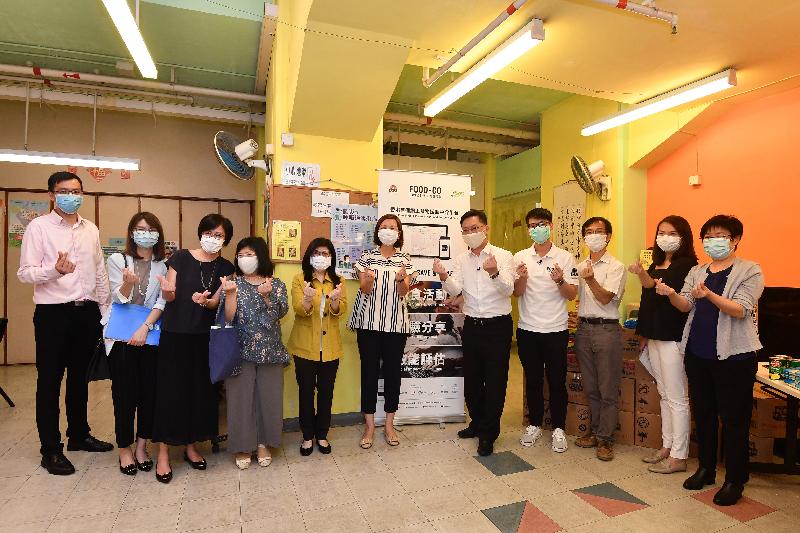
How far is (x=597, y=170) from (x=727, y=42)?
6.67 feet

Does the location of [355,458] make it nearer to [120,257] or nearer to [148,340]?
[148,340]

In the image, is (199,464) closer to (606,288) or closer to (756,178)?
(606,288)

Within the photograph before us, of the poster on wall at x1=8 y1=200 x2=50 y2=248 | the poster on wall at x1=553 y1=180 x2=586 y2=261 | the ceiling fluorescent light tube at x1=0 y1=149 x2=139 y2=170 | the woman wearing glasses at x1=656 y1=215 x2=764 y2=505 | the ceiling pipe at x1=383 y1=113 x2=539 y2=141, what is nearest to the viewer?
the woman wearing glasses at x1=656 y1=215 x2=764 y2=505

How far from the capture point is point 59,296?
2898 millimetres

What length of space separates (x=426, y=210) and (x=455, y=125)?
2.99 meters

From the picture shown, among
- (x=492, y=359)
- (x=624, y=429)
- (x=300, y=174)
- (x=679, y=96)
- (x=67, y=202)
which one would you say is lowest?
(x=624, y=429)

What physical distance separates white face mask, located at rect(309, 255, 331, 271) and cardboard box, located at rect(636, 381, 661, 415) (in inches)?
96.4

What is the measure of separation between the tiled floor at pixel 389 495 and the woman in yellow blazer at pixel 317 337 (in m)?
0.24

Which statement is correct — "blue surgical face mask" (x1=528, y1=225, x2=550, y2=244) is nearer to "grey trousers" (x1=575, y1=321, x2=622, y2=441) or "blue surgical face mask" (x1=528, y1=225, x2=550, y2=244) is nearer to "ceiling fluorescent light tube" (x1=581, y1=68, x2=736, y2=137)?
"grey trousers" (x1=575, y1=321, x2=622, y2=441)

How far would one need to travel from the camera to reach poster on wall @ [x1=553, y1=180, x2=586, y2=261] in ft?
18.5

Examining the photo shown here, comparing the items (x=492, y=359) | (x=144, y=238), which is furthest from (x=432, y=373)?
(x=144, y=238)

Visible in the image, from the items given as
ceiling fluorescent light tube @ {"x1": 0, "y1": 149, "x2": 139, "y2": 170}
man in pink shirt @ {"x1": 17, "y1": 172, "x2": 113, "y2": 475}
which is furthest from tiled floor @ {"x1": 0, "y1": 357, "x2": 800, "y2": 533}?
ceiling fluorescent light tube @ {"x1": 0, "y1": 149, "x2": 139, "y2": 170}

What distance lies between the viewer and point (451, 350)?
4.00 m

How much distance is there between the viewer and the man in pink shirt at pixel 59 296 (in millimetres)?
2893
